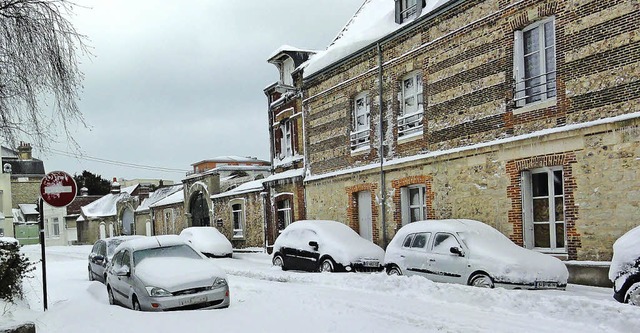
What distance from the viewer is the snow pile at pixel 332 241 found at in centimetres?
1627

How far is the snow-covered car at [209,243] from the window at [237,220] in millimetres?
2013

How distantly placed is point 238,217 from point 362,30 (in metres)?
13.3

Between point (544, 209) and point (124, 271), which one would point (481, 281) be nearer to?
point (544, 209)

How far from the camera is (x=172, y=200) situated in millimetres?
39062

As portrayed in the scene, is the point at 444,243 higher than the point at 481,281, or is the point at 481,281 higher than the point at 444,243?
the point at 444,243

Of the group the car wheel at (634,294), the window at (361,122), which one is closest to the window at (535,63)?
the car wheel at (634,294)

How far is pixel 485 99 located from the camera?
1493cm

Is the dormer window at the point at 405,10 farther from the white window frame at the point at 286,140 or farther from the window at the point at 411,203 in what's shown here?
the white window frame at the point at 286,140

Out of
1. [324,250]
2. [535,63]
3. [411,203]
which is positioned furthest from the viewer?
[411,203]

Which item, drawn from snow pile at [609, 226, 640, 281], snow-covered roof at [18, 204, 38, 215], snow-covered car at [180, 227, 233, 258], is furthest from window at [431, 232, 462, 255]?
snow-covered roof at [18, 204, 38, 215]

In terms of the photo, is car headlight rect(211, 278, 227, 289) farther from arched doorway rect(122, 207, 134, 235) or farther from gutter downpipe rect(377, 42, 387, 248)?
arched doorway rect(122, 207, 134, 235)

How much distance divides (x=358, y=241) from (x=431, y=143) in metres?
3.65

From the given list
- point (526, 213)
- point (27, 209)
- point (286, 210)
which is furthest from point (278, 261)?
point (27, 209)

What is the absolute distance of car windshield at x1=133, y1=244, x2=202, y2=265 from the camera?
1170cm
